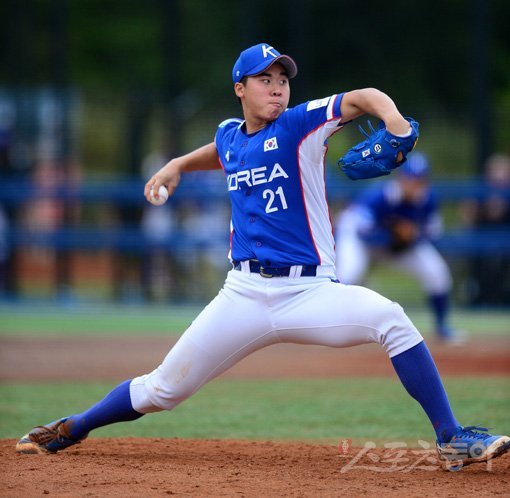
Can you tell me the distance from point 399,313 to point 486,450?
734 mm

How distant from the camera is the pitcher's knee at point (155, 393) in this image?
16.7ft

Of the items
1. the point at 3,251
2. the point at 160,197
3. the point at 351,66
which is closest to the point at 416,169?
the point at 351,66

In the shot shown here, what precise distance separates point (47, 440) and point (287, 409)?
2.38 m

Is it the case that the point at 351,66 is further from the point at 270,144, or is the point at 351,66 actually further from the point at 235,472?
the point at 235,472

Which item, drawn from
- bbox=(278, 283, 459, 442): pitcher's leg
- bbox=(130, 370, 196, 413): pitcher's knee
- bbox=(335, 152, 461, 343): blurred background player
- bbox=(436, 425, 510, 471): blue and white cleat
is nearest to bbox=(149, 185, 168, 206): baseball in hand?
bbox=(130, 370, 196, 413): pitcher's knee

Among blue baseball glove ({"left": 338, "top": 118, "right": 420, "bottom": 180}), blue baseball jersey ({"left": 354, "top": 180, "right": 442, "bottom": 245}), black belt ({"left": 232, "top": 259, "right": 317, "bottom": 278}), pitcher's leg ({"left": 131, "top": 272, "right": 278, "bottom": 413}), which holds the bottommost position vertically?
pitcher's leg ({"left": 131, "top": 272, "right": 278, "bottom": 413})

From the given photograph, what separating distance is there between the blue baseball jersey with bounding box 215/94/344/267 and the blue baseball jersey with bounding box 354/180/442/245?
6.40 meters

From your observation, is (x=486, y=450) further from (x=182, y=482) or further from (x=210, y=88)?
(x=210, y=88)

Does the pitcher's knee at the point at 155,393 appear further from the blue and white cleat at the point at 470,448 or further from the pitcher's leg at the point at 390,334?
the blue and white cleat at the point at 470,448

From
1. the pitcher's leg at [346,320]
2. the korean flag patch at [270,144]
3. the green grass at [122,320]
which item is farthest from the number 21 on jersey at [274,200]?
the green grass at [122,320]

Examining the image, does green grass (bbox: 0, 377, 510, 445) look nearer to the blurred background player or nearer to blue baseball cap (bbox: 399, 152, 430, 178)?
the blurred background player

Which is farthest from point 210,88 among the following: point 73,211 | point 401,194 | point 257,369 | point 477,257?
point 257,369

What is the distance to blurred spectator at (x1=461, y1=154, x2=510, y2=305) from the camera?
48.7ft

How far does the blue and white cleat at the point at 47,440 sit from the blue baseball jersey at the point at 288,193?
133cm
